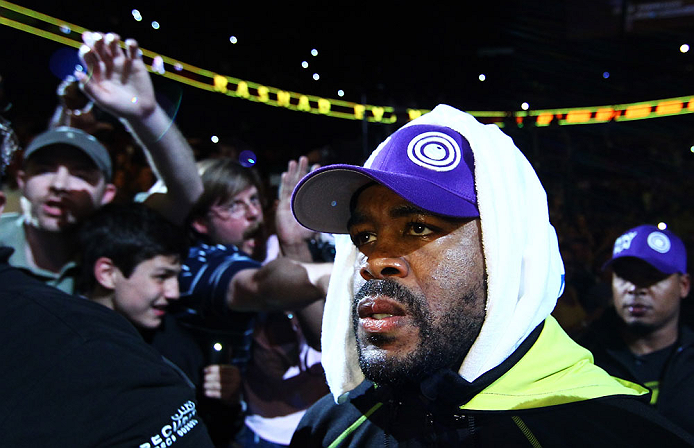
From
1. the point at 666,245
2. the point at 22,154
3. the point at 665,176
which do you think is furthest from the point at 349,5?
the point at 665,176

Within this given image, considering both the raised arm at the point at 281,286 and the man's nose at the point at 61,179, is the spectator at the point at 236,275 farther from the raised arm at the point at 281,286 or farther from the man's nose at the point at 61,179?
the man's nose at the point at 61,179

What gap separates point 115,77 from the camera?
210cm

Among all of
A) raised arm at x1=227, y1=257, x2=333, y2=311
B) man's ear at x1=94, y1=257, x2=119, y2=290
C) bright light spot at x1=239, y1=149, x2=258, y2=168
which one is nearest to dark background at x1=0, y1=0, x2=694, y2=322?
bright light spot at x1=239, y1=149, x2=258, y2=168

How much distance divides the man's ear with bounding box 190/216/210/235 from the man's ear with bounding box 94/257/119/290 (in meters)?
0.40

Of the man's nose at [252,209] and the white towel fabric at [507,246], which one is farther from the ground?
the man's nose at [252,209]

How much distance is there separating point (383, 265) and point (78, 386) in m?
0.67

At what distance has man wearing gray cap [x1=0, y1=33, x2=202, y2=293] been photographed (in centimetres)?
209

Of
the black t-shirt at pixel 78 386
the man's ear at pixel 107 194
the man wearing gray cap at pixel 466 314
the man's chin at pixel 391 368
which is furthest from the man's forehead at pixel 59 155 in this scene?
the man's chin at pixel 391 368

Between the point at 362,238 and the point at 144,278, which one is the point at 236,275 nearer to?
the point at 144,278

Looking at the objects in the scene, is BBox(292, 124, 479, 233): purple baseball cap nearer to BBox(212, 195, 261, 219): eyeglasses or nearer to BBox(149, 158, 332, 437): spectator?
BBox(149, 158, 332, 437): spectator

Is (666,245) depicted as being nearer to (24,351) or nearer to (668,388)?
(668,388)

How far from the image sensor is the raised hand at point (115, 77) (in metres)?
2.04

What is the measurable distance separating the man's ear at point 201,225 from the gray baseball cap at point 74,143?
1.40 feet

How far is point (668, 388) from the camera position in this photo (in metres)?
2.36
